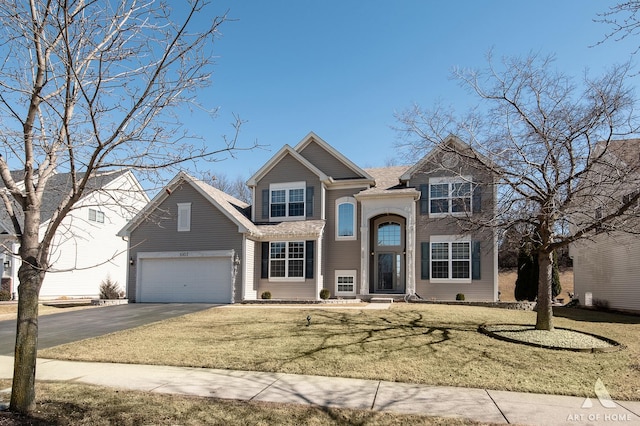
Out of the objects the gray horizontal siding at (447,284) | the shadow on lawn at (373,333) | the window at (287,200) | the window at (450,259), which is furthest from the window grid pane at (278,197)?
the shadow on lawn at (373,333)

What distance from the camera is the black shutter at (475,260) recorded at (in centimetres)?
1969

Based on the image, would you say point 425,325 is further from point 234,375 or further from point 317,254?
point 317,254

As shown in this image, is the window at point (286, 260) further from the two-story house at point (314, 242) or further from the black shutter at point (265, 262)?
the black shutter at point (265, 262)

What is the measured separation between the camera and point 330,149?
2238 cm

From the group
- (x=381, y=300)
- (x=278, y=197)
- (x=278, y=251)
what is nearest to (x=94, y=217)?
(x=278, y=197)

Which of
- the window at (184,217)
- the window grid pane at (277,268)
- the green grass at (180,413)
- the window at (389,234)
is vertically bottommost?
the green grass at (180,413)

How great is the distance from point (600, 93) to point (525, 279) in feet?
47.2

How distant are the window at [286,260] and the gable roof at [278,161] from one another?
354 cm

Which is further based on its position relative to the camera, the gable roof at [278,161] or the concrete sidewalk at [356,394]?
the gable roof at [278,161]

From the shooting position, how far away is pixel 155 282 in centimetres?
2117

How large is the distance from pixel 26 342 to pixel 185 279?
1587cm

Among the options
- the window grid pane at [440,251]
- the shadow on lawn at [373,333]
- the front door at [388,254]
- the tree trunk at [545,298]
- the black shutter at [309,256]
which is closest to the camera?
the shadow on lawn at [373,333]

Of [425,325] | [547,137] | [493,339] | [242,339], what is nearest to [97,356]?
[242,339]

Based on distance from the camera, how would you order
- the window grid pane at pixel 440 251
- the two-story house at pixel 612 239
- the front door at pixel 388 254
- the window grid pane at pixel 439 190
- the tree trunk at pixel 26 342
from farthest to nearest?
the front door at pixel 388 254 < the window grid pane at pixel 439 190 < the window grid pane at pixel 440 251 < the two-story house at pixel 612 239 < the tree trunk at pixel 26 342
